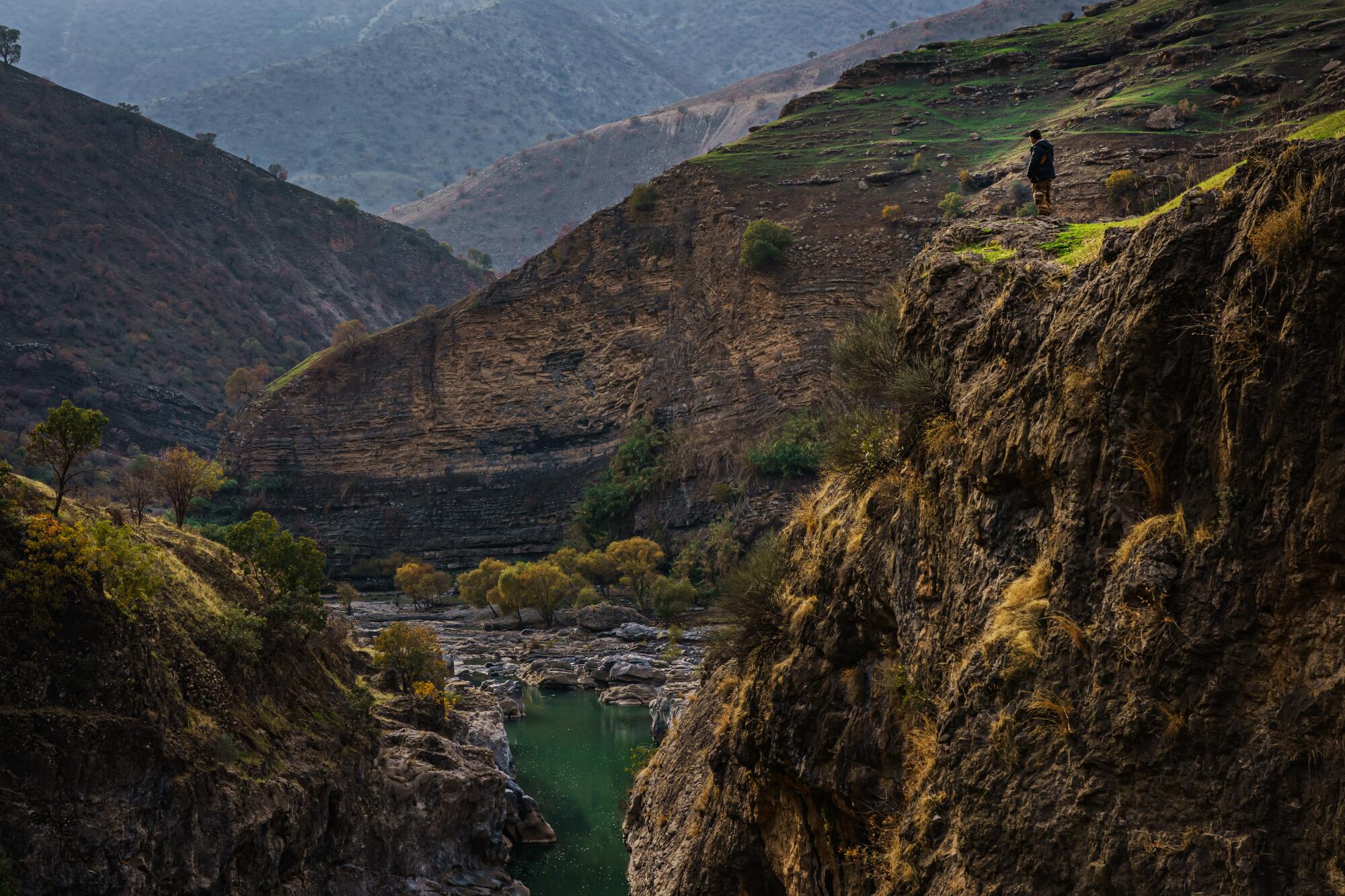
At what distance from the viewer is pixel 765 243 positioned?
5950 cm

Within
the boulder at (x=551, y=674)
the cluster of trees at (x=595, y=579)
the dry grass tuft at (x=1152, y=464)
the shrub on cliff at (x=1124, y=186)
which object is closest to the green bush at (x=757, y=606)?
the dry grass tuft at (x=1152, y=464)

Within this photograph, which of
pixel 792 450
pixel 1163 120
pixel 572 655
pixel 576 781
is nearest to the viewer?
pixel 576 781

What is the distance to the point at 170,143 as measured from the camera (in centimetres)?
11069

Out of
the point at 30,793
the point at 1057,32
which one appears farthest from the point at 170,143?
the point at 30,793

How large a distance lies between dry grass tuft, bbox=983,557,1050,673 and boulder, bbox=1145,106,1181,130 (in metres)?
46.7

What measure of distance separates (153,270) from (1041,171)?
340 feet

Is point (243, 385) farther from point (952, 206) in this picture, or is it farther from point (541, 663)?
point (952, 206)

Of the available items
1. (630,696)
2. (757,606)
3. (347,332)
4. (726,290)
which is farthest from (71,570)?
(347,332)

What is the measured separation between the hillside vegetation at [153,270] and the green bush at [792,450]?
5088cm

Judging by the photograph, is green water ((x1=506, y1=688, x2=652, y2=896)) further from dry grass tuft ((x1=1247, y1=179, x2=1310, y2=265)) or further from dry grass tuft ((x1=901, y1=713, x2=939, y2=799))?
dry grass tuft ((x1=1247, y1=179, x2=1310, y2=265))

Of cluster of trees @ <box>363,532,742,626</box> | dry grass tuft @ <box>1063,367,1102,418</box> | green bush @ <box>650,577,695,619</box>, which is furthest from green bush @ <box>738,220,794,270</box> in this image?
dry grass tuft @ <box>1063,367,1102,418</box>

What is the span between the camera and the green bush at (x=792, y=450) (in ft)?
177

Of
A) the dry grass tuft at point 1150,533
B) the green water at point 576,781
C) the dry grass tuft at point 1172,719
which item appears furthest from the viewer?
the green water at point 576,781

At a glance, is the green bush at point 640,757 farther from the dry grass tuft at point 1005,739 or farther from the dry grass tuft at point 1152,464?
the dry grass tuft at point 1152,464
